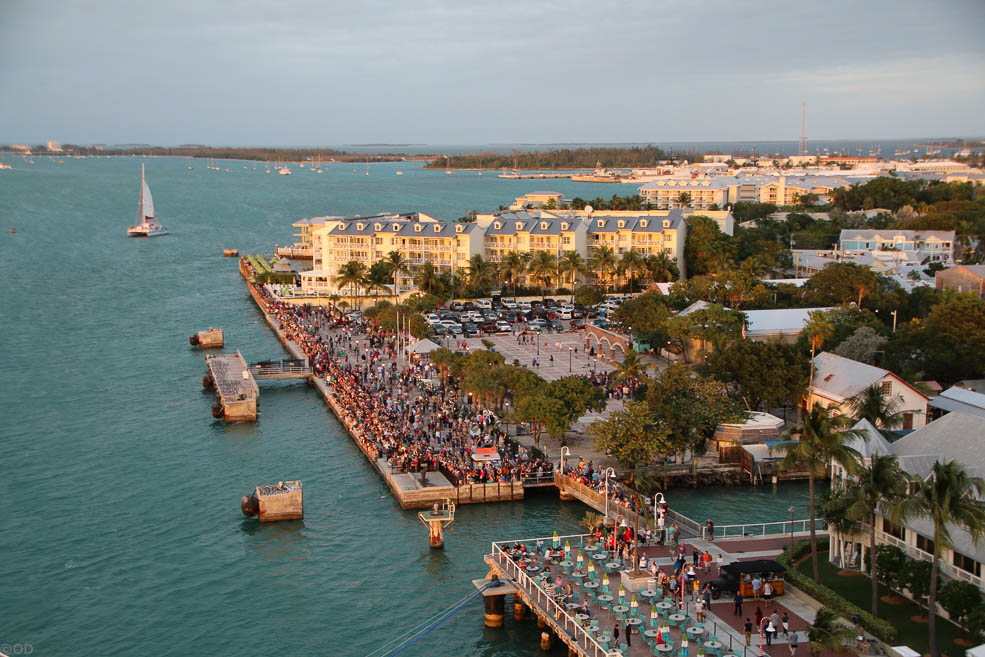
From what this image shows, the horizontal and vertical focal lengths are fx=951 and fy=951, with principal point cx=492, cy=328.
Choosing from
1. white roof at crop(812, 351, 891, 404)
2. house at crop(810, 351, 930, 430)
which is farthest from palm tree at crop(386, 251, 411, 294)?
house at crop(810, 351, 930, 430)

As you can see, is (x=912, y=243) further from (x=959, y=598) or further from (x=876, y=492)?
(x=959, y=598)

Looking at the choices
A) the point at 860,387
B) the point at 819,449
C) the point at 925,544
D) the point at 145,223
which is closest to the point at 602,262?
the point at 860,387

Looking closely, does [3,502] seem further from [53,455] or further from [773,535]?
[773,535]

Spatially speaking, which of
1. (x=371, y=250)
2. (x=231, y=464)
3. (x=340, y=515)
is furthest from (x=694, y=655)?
(x=371, y=250)

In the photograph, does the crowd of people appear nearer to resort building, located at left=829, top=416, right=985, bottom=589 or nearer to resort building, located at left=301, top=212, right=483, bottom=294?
resort building, located at left=829, top=416, right=985, bottom=589

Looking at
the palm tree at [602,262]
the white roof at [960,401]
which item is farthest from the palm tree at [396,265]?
the white roof at [960,401]

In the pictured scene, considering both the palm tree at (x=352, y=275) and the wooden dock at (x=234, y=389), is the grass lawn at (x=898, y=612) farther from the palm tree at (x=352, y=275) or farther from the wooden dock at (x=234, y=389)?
the palm tree at (x=352, y=275)
